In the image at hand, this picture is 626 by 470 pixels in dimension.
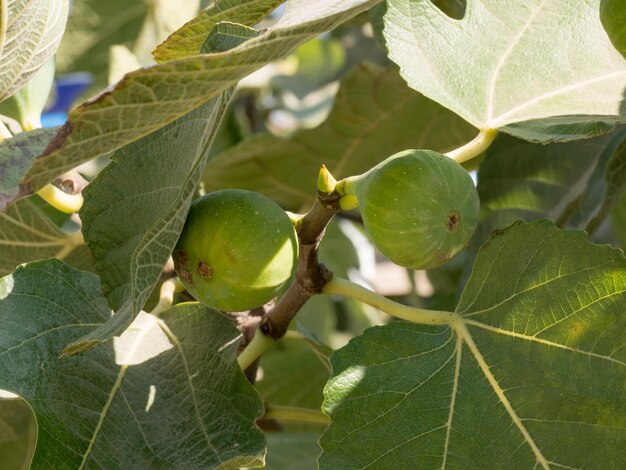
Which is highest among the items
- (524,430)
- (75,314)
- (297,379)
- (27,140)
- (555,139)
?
(27,140)

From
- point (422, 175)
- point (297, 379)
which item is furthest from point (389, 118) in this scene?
point (422, 175)

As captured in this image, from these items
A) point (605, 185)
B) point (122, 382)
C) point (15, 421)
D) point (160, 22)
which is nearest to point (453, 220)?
point (122, 382)

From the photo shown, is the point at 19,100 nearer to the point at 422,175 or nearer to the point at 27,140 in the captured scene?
the point at 27,140

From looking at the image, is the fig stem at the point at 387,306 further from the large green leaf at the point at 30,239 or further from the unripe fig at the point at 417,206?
the large green leaf at the point at 30,239

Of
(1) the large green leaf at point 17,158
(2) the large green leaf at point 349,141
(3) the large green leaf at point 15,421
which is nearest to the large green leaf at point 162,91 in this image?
(1) the large green leaf at point 17,158

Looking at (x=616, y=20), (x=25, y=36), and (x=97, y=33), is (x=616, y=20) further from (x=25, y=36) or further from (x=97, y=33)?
(x=97, y=33)

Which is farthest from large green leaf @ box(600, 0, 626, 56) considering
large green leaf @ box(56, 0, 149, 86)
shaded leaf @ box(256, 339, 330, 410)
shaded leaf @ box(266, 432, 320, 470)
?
large green leaf @ box(56, 0, 149, 86)

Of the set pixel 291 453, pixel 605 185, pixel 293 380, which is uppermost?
pixel 605 185
